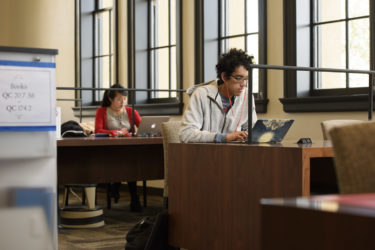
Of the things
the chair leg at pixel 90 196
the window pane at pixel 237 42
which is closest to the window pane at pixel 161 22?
the window pane at pixel 237 42

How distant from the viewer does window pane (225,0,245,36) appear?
6.60m

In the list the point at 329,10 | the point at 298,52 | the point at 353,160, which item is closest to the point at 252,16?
the point at 298,52

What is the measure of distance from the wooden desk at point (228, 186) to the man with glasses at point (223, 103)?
0.31 meters

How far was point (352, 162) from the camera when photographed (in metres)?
1.41

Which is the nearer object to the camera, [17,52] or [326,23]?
[17,52]

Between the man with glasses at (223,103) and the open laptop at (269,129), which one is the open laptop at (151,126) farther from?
the open laptop at (269,129)

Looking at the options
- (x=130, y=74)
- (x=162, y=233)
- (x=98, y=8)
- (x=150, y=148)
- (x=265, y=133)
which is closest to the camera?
(x=265, y=133)

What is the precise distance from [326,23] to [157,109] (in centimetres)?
261

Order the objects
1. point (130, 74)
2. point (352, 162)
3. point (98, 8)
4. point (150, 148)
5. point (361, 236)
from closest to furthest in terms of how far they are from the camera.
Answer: point (361, 236) < point (352, 162) < point (150, 148) < point (130, 74) < point (98, 8)

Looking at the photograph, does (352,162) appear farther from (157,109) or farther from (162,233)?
(157,109)

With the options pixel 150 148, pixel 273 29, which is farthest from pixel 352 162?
pixel 273 29

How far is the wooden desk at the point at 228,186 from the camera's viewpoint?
9.36 ft

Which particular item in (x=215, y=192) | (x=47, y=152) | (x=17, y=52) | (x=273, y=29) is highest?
(x=273, y=29)

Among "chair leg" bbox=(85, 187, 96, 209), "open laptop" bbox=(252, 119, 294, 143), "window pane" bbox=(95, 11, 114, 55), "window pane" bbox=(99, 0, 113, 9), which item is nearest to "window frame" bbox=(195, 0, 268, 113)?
"chair leg" bbox=(85, 187, 96, 209)
